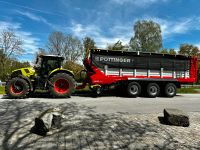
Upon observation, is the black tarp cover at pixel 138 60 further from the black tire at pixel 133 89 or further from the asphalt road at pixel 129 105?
the asphalt road at pixel 129 105

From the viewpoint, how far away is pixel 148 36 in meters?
52.1

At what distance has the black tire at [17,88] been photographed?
39.2 feet

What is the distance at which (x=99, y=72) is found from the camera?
13609 millimetres

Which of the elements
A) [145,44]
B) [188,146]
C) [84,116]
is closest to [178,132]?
[188,146]

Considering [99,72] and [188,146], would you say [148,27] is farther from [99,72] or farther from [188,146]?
[188,146]

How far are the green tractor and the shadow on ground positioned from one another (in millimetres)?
5246

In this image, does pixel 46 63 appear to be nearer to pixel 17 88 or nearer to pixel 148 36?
pixel 17 88

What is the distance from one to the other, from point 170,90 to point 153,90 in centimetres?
130

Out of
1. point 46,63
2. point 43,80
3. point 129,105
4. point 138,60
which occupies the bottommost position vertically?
point 129,105

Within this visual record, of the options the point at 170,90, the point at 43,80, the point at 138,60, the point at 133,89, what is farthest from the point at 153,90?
the point at 43,80

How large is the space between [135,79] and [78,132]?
8906 mm

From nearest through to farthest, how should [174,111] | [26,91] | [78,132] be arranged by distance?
[78,132] < [174,111] < [26,91]

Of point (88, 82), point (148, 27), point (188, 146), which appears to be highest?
point (148, 27)

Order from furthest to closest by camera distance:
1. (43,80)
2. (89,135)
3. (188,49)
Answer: (188,49)
(43,80)
(89,135)
